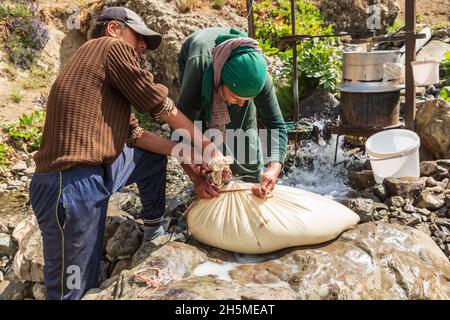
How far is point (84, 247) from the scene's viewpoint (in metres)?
2.30

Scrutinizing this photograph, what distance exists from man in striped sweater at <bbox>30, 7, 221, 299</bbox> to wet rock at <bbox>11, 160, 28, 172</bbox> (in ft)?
12.6

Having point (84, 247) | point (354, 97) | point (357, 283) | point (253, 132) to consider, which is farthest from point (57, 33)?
point (357, 283)

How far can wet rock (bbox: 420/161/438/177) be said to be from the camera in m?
4.26

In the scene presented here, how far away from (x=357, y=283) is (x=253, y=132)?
133 cm

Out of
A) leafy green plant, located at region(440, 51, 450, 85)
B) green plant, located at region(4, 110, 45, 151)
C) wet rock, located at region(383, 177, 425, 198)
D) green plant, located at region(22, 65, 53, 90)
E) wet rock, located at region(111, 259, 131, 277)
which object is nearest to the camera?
wet rock, located at region(111, 259, 131, 277)

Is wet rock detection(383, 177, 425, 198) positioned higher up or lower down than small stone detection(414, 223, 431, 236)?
higher up

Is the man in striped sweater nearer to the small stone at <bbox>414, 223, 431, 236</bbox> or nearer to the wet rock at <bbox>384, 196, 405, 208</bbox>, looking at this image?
Answer: the small stone at <bbox>414, 223, 431, 236</bbox>

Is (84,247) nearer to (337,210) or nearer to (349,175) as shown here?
(337,210)

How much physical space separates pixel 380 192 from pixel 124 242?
7.57 ft

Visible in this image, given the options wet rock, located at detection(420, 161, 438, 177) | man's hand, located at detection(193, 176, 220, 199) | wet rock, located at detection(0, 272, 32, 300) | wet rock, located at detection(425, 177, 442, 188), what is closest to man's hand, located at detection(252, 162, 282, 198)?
man's hand, located at detection(193, 176, 220, 199)

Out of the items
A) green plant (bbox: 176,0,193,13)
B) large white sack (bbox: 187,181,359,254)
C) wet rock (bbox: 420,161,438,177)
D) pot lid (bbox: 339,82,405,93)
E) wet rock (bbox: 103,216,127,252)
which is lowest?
wet rock (bbox: 420,161,438,177)

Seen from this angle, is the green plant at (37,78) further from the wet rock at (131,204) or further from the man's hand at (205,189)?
the man's hand at (205,189)
